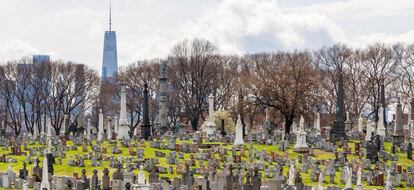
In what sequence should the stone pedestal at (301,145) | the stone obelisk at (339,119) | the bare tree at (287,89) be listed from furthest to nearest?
the bare tree at (287,89) < the stone obelisk at (339,119) < the stone pedestal at (301,145)

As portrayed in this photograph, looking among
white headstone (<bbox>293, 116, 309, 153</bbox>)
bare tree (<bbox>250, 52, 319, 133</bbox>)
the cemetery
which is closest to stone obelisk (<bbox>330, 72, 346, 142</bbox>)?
the cemetery

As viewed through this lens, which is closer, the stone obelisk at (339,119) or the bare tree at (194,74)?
the stone obelisk at (339,119)

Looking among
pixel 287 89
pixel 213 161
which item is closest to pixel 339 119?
pixel 287 89

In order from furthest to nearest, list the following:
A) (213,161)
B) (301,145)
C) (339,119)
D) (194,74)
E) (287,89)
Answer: (194,74) → (287,89) → (339,119) → (301,145) → (213,161)

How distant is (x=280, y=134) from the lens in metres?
40.8

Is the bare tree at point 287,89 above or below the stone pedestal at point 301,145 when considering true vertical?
above

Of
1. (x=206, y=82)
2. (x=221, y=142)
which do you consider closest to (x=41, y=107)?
(x=206, y=82)

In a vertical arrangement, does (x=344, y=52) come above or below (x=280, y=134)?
above

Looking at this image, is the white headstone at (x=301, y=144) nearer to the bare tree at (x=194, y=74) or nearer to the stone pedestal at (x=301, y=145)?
the stone pedestal at (x=301, y=145)

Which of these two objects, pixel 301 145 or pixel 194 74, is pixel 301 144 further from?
pixel 194 74

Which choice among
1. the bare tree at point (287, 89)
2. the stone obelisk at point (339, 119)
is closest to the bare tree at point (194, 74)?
the bare tree at point (287, 89)

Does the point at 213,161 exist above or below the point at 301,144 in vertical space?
below

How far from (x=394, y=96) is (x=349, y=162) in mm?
27108

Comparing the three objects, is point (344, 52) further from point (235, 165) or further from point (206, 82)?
point (235, 165)
